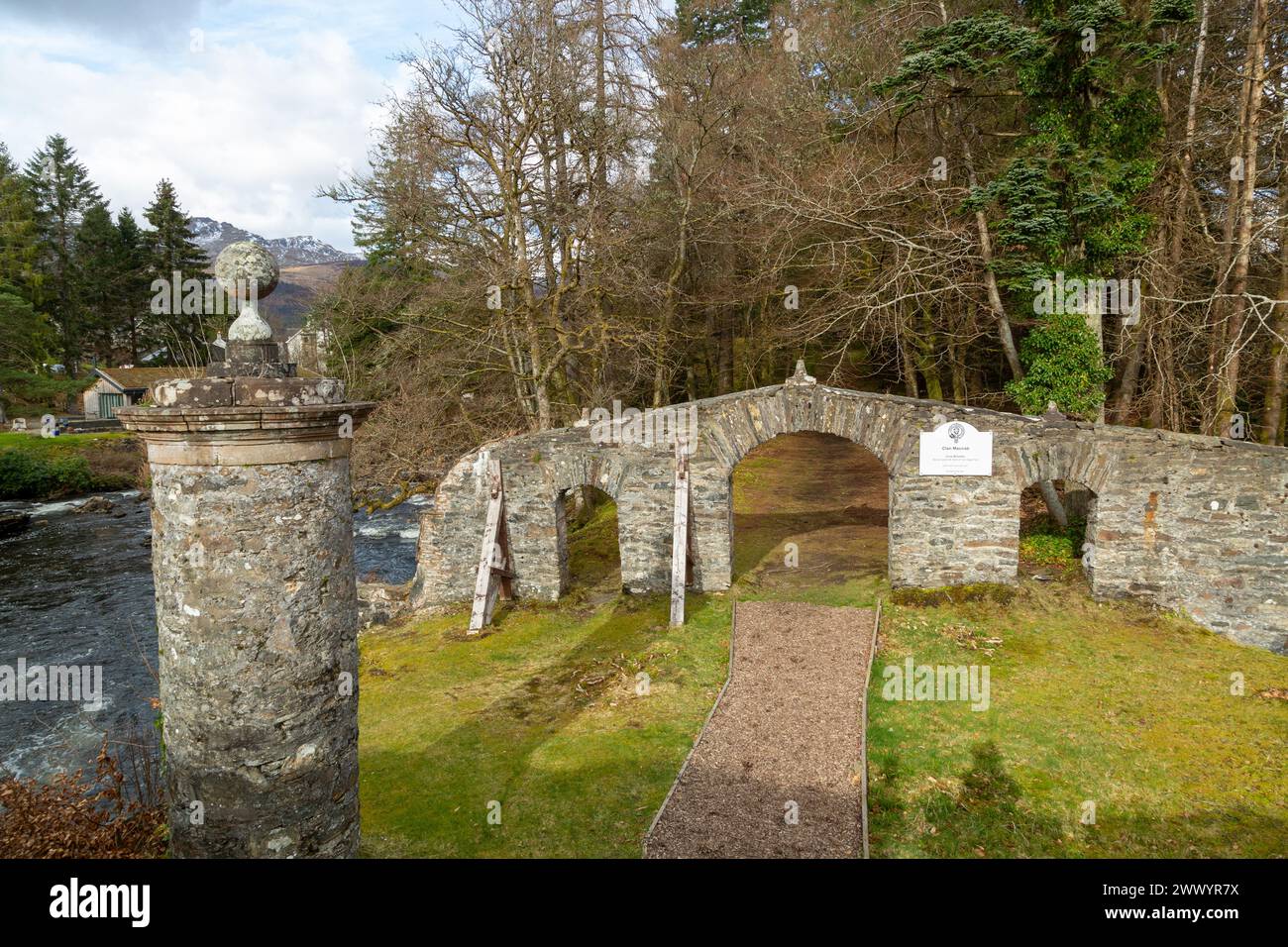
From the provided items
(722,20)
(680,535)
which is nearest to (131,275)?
(722,20)

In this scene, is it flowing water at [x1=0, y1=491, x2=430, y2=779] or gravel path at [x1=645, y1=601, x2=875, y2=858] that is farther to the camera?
flowing water at [x1=0, y1=491, x2=430, y2=779]

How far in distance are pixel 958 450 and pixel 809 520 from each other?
597cm

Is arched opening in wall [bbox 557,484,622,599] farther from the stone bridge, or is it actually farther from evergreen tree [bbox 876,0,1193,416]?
evergreen tree [bbox 876,0,1193,416]

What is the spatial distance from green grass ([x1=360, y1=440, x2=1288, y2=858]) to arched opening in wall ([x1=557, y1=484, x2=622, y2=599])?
1.87 feet

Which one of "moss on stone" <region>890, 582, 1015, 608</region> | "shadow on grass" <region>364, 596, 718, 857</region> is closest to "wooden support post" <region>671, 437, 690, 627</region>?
"shadow on grass" <region>364, 596, 718, 857</region>

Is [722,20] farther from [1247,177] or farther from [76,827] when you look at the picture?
[76,827]

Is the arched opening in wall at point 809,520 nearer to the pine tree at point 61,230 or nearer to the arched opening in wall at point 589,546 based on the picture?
the arched opening in wall at point 589,546

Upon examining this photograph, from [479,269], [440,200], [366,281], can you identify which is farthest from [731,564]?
[366,281]

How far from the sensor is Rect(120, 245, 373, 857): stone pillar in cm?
440

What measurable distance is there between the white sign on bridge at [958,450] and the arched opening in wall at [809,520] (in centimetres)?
251

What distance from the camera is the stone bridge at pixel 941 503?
11609mm

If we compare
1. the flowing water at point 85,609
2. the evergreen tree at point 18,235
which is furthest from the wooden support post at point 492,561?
the evergreen tree at point 18,235

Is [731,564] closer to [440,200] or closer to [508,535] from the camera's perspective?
[508,535]
